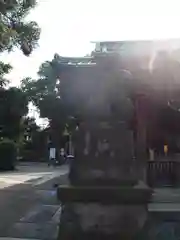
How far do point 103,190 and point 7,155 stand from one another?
94.7 feet

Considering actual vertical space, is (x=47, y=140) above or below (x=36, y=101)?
below

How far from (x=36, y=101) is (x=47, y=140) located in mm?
5739

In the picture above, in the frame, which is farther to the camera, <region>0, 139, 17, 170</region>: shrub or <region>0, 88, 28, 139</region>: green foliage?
<region>0, 88, 28, 139</region>: green foliage

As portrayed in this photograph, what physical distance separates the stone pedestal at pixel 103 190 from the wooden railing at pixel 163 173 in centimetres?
1086

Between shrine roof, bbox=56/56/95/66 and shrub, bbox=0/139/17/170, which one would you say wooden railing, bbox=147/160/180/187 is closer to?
shrine roof, bbox=56/56/95/66

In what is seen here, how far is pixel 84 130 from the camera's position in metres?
7.33

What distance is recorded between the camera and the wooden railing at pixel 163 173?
18.1 meters

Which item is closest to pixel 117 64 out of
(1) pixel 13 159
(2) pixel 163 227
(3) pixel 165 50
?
Result: (2) pixel 163 227

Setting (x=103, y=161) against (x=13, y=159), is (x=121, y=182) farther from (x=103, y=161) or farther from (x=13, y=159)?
(x=13, y=159)

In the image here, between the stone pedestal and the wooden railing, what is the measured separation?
10856 mm

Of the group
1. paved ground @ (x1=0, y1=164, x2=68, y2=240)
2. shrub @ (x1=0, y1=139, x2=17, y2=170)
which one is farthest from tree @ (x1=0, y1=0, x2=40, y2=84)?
shrub @ (x1=0, y1=139, x2=17, y2=170)

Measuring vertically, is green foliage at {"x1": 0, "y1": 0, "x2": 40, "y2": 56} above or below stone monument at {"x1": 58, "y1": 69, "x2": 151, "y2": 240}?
above

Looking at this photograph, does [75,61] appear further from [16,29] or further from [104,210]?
[16,29]

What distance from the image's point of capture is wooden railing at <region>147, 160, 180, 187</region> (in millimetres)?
18148
